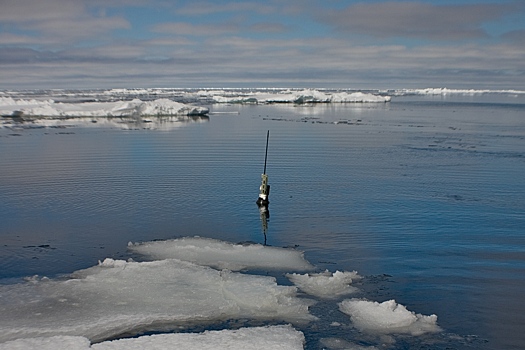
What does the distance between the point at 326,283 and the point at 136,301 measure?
11.8 feet

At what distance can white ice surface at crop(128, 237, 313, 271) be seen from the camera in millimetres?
11273

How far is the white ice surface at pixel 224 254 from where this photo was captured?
11.3 metres

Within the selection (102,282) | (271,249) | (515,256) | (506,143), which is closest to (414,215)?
(515,256)

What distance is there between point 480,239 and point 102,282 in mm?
9196

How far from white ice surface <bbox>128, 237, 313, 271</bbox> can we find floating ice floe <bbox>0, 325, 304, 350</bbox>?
308 cm

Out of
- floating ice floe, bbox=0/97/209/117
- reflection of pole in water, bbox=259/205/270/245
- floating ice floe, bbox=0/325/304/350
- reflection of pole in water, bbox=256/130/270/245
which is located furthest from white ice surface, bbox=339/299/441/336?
floating ice floe, bbox=0/97/209/117

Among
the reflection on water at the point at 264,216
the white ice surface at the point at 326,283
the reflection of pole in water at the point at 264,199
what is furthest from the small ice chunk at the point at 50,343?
the reflection of pole in water at the point at 264,199

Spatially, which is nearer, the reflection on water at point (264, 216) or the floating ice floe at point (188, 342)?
the floating ice floe at point (188, 342)

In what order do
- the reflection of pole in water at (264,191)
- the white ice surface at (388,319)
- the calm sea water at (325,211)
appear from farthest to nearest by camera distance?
the reflection of pole in water at (264,191) < the calm sea water at (325,211) < the white ice surface at (388,319)

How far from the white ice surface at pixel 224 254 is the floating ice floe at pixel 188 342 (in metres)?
3.08

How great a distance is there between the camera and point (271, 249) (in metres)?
12.4

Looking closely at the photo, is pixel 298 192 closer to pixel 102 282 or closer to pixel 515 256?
pixel 515 256

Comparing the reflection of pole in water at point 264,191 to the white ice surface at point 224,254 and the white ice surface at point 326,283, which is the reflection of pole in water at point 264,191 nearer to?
the white ice surface at point 224,254

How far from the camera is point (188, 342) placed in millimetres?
7711
